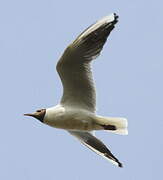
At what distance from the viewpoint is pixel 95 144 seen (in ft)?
38.0

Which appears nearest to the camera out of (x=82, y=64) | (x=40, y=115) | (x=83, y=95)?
(x=82, y=64)

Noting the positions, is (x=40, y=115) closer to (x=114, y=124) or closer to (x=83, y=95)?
(x=83, y=95)

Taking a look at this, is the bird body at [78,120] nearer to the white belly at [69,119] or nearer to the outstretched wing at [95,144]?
the white belly at [69,119]

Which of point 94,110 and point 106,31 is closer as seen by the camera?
point 106,31

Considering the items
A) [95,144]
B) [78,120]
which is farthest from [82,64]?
[95,144]

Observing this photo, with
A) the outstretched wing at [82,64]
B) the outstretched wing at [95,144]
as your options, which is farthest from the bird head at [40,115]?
the outstretched wing at [95,144]

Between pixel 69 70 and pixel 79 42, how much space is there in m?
0.47

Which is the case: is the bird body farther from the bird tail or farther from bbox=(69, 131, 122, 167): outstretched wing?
bbox=(69, 131, 122, 167): outstretched wing

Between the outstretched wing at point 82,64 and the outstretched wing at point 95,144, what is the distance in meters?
0.50

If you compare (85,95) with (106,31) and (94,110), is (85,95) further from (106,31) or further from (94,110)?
(106,31)

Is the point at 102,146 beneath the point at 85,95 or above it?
beneath

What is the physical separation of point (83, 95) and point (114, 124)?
62cm

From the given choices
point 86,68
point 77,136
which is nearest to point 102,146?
point 77,136

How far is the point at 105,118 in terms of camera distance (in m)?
11.2
